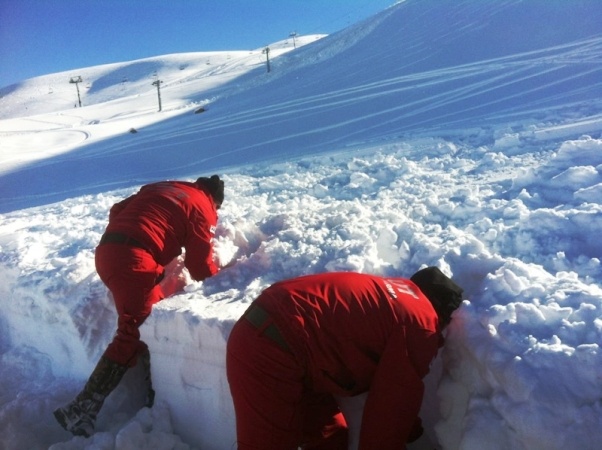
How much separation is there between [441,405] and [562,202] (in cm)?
200

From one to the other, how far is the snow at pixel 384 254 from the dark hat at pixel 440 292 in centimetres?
19

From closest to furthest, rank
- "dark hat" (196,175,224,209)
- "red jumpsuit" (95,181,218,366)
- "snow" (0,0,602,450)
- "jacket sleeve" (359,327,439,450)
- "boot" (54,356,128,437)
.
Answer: "jacket sleeve" (359,327,439,450) → "snow" (0,0,602,450) → "boot" (54,356,128,437) → "red jumpsuit" (95,181,218,366) → "dark hat" (196,175,224,209)

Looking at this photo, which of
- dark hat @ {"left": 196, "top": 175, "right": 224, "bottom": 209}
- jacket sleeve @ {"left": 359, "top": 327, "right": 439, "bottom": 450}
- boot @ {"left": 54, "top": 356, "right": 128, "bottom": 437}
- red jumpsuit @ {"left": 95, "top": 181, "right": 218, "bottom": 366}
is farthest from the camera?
dark hat @ {"left": 196, "top": 175, "right": 224, "bottom": 209}

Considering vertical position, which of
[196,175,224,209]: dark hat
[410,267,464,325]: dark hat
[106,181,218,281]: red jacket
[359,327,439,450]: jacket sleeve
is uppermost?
[196,175,224,209]: dark hat

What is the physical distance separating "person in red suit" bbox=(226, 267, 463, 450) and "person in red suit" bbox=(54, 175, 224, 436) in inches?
44.0

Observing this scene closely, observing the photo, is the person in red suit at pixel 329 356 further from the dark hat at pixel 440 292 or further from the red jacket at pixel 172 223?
the red jacket at pixel 172 223

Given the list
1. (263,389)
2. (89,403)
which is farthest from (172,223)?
(263,389)

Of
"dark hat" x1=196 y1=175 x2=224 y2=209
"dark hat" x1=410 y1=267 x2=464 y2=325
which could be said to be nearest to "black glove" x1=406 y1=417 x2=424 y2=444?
"dark hat" x1=410 y1=267 x2=464 y2=325

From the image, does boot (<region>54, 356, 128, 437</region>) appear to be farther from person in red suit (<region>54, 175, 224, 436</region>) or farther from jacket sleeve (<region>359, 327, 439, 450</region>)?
jacket sleeve (<region>359, 327, 439, 450</region>)

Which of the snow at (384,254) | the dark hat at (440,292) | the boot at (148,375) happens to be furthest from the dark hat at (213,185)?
the dark hat at (440,292)

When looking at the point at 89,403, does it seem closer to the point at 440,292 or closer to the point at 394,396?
the point at 394,396

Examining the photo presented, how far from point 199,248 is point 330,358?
1.54 m

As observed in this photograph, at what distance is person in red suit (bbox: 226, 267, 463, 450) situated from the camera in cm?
200

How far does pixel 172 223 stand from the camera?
3221mm
